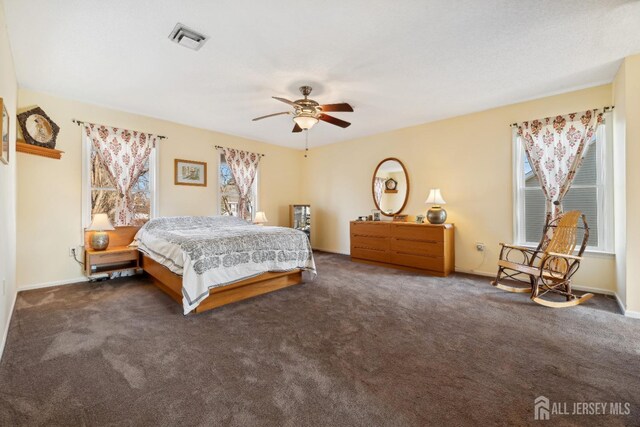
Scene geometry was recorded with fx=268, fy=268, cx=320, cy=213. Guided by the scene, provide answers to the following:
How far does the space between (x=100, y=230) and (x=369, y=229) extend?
441cm

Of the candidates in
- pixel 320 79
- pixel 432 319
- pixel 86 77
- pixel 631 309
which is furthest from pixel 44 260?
pixel 631 309

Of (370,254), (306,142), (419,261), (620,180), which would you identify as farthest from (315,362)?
(306,142)

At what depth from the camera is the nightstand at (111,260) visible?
12.5ft

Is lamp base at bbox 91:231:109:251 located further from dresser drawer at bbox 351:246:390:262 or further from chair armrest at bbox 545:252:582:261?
chair armrest at bbox 545:252:582:261

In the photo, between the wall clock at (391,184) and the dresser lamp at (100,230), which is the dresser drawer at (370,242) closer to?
the wall clock at (391,184)

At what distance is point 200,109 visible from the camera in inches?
171

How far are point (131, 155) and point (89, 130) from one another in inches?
23.9

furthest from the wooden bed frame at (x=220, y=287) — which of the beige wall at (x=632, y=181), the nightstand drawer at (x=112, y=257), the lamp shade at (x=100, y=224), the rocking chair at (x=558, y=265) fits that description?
the beige wall at (x=632, y=181)

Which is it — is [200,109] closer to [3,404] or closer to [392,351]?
[3,404]

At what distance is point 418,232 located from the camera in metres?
4.60

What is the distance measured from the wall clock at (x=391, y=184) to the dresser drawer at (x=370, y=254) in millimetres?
1374

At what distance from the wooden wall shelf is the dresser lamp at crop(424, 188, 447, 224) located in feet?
18.8

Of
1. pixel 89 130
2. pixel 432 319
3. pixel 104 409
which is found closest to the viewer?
pixel 104 409

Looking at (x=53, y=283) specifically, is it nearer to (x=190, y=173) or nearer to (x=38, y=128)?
(x=38, y=128)
